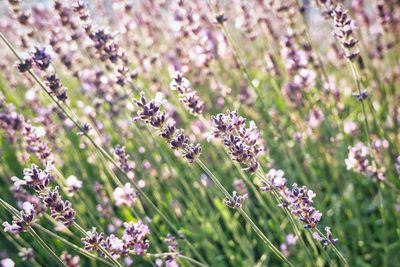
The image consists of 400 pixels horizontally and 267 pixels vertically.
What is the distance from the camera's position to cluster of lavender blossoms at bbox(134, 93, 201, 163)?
1775 millimetres

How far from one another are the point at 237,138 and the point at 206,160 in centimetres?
179

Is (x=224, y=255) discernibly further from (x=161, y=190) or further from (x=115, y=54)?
(x=115, y=54)

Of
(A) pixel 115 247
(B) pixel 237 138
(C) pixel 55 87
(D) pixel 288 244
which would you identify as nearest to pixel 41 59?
(C) pixel 55 87

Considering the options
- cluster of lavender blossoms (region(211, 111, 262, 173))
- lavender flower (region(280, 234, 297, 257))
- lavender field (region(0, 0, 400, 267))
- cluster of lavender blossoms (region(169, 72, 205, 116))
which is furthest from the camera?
lavender flower (region(280, 234, 297, 257))

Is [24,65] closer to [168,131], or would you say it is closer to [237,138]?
[168,131]

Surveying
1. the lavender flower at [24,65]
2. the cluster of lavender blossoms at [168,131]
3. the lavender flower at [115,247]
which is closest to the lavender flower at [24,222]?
the lavender flower at [115,247]

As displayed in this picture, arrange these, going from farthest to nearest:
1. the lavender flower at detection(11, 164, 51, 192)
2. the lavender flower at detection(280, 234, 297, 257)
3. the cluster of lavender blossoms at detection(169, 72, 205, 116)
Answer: the lavender flower at detection(280, 234, 297, 257) → the cluster of lavender blossoms at detection(169, 72, 205, 116) → the lavender flower at detection(11, 164, 51, 192)

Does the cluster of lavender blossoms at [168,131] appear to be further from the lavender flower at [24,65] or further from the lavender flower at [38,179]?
the lavender flower at [24,65]

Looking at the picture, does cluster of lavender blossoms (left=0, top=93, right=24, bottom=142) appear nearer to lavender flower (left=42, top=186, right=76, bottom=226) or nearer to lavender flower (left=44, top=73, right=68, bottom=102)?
lavender flower (left=44, top=73, right=68, bottom=102)

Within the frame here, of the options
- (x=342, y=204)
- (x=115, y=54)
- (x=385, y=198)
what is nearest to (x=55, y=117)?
(x=115, y=54)

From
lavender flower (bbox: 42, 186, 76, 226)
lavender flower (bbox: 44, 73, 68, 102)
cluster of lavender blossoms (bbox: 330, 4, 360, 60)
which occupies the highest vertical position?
cluster of lavender blossoms (bbox: 330, 4, 360, 60)

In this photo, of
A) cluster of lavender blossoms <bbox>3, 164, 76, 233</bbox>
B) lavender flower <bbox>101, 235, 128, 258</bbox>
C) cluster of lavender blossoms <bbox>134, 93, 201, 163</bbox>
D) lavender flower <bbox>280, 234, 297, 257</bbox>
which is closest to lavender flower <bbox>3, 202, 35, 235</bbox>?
cluster of lavender blossoms <bbox>3, 164, 76, 233</bbox>

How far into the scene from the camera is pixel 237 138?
1698 millimetres

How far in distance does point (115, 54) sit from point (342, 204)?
1.95 metres
